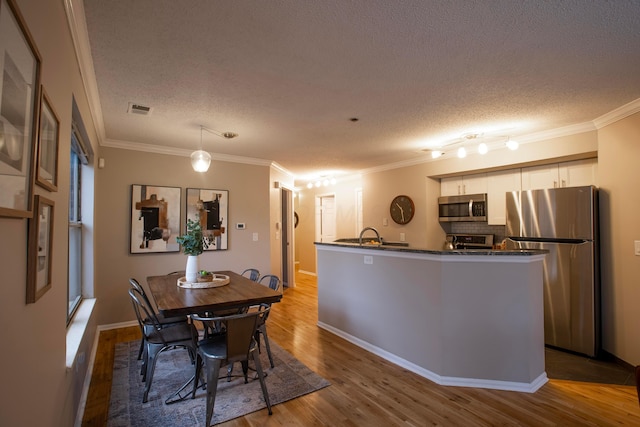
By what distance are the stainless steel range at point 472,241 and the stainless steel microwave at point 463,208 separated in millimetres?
291

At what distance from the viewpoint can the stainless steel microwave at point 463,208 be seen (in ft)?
15.0

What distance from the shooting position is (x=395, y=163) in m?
5.55

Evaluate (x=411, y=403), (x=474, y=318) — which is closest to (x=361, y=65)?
(x=474, y=318)

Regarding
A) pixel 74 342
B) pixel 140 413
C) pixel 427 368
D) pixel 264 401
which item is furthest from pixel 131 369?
pixel 427 368

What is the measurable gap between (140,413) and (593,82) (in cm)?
415

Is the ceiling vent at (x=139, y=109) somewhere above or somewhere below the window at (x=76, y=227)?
above

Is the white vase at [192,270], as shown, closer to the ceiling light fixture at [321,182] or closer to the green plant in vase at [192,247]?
the green plant in vase at [192,247]

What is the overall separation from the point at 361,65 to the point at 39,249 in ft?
6.68

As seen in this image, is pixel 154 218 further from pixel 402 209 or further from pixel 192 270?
pixel 402 209

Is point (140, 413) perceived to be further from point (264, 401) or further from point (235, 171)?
point (235, 171)

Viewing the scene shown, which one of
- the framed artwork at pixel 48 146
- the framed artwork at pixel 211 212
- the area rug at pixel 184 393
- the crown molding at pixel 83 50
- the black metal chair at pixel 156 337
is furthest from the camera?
the framed artwork at pixel 211 212

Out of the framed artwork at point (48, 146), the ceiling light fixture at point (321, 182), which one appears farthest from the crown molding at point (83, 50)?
the ceiling light fixture at point (321, 182)

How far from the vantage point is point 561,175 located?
3863 millimetres

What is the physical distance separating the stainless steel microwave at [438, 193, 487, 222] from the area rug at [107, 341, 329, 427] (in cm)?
322
